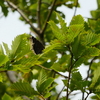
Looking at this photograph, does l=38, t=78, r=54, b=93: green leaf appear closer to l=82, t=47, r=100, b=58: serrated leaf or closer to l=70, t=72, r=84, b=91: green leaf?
l=70, t=72, r=84, b=91: green leaf

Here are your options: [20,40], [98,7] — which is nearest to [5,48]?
[20,40]

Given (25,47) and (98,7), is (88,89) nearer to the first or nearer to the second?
(25,47)

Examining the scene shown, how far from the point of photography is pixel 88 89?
4.51ft

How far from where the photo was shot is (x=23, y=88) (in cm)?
133

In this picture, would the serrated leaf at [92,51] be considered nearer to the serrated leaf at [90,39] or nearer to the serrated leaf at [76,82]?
the serrated leaf at [90,39]

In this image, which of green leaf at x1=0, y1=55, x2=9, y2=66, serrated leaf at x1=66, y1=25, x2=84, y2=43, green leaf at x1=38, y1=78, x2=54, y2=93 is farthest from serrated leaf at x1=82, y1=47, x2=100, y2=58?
green leaf at x1=0, y1=55, x2=9, y2=66

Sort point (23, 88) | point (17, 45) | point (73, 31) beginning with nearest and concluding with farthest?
point (73, 31), point (17, 45), point (23, 88)

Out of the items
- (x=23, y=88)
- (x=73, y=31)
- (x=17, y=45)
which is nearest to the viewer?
(x=73, y=31)

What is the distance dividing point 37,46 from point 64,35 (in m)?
0.43

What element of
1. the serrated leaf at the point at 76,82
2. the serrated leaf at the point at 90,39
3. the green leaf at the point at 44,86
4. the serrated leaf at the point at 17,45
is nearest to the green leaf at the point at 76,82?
the serrated leaf at the point at 76,82

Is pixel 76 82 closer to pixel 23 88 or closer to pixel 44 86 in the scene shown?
pixel 44 86

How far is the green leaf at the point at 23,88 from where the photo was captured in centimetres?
133

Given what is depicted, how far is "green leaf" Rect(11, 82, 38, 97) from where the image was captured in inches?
52.2

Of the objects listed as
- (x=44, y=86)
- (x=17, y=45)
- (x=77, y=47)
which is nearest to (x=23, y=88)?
(x=44, y=86)
